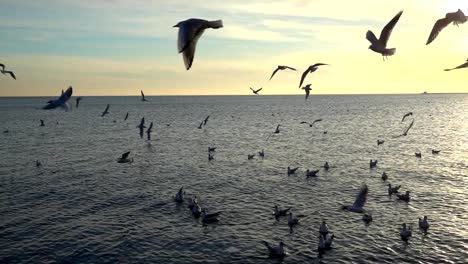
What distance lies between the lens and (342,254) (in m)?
23.4

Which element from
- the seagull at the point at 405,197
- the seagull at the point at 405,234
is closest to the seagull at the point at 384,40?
the seagull at the point at 405,234

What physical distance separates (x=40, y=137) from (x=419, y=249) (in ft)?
260

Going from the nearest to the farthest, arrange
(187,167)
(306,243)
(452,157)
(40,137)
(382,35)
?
(382,35), (306,243), (187,167), (452,157), (40,137)

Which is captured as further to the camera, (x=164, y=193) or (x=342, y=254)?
(x=164, y=193)

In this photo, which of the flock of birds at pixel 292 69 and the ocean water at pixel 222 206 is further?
the ocean water at pixel 222 206

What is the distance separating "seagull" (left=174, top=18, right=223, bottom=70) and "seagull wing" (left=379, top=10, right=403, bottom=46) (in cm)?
550

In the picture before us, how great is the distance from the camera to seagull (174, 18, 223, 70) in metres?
5.79

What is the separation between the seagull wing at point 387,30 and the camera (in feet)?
31.4

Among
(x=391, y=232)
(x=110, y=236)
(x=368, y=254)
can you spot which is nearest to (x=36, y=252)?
(x=110, y=236)

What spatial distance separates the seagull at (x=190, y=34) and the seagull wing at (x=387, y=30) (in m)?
5.50

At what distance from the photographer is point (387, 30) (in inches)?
387

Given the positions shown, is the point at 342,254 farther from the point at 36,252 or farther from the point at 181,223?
the point at 36,252

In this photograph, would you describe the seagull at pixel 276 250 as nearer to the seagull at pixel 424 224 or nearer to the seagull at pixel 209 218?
the seagull at pixel 209 218

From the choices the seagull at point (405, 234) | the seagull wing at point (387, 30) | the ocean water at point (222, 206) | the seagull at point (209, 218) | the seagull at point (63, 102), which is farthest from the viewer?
the seagull at point (209, 218)
